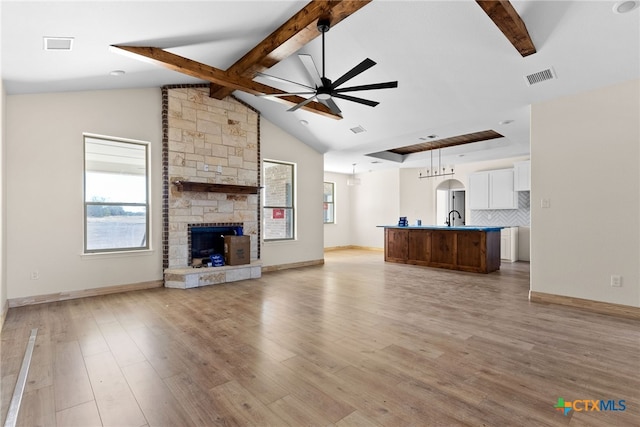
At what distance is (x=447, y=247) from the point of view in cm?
712

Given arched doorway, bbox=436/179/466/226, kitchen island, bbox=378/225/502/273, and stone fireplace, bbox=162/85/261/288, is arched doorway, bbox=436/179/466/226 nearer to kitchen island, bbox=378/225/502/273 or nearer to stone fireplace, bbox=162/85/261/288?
kitchen island, bbox=378/225/502/273

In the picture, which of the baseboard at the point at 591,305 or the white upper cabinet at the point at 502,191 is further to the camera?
the white upper cabinet at the point at 502,191

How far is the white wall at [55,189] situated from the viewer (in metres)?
4.30

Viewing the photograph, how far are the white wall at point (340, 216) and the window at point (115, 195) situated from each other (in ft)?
22.0

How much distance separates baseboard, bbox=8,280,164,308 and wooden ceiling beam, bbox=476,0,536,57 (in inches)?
232

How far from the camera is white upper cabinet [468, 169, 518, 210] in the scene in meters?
8.38

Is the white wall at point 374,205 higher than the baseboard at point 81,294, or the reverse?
the white wall at point 374,205

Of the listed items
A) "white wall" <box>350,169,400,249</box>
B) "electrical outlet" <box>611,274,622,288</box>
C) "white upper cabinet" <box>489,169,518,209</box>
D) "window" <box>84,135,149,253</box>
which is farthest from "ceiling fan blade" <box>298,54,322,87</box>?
"white wall" <box>350,169,400,249</box>

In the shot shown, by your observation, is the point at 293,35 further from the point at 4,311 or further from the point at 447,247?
the point at 447,247

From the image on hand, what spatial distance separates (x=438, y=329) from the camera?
3.37m

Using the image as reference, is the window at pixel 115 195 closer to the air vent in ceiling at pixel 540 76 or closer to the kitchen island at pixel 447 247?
the kitchen island at pixel 447 247

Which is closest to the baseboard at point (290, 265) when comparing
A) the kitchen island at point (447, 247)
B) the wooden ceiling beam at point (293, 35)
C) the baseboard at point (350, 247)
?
the kitchen island at point (447, 247)

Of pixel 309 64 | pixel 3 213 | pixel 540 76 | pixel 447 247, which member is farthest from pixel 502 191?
pixel 3 213

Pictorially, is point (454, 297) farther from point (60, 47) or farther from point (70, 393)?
point (60, 47)
